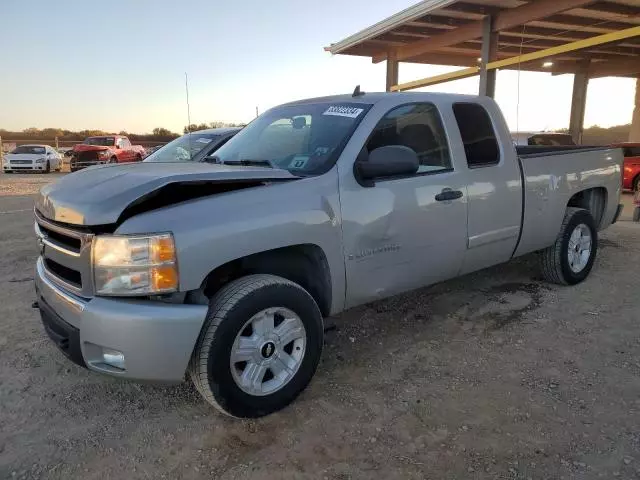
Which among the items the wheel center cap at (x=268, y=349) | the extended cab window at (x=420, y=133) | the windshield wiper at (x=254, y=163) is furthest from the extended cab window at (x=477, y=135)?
the wheel center cap at (x=268, y=349)

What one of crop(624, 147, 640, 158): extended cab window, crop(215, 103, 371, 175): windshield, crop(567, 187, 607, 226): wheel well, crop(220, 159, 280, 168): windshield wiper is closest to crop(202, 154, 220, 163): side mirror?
crop(215, 103, 371, 175): windshield

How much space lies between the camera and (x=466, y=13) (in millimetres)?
12797

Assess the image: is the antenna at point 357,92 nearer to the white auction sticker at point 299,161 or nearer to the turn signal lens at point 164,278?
the white auction sticker at point 299,161

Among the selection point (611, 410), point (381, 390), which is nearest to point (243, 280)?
point (381, 390)

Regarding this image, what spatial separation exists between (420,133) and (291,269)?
60.4 inches

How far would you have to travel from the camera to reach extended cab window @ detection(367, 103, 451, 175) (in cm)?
357

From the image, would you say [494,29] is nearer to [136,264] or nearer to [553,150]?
[553,150]

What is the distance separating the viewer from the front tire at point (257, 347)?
2580 millimetres

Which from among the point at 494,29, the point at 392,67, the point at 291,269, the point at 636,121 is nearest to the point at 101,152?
the point at 392,67

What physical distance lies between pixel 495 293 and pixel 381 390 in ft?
7.71

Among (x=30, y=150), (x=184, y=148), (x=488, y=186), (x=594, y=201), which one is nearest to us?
(x=488, y=186)

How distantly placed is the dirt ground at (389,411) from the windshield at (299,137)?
4.74 feet

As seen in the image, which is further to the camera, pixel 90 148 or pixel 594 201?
pixel 90 148

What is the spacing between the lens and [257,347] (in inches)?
109
